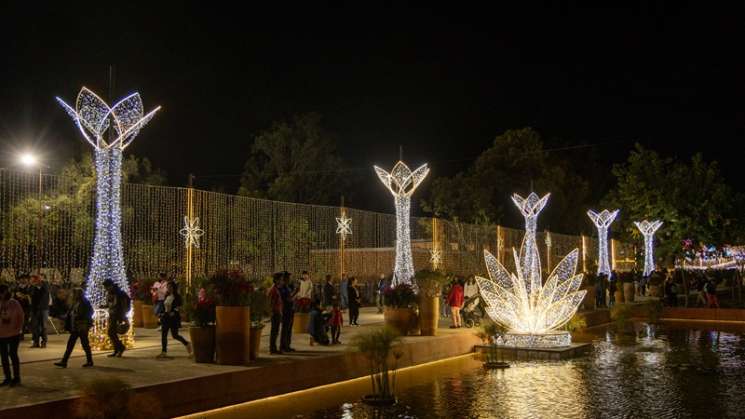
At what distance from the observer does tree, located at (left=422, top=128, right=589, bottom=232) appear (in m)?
45.2

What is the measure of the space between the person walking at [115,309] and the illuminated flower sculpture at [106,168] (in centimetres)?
139

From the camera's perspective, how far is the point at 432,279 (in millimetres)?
18516

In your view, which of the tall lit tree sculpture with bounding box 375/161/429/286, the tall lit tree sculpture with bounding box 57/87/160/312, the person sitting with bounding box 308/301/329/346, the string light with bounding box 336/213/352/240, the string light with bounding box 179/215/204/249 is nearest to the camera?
the tall lit tree sculpture with bounding box 57/87/160/312

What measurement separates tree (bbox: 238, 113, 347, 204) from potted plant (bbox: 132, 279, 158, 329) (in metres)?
20.9

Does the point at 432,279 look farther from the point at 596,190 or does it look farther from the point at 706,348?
the point at 596,190

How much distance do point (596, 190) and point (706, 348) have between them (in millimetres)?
45189

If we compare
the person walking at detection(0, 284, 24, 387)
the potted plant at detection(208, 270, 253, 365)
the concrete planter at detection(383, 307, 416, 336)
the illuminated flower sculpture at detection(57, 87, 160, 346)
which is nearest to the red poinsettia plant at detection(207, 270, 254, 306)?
the potted plant at detection(208, 270, 253, 365)

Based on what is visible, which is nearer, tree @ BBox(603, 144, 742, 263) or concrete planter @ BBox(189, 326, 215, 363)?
concrete planter @ BBox(189, 326, 215, 363)

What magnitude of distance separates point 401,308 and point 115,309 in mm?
6515

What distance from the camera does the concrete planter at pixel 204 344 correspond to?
12.7 metres

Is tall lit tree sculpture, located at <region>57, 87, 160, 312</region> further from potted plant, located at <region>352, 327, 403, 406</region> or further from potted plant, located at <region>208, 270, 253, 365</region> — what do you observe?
potted plant, located at <region>352, 327, 403, 406</region>

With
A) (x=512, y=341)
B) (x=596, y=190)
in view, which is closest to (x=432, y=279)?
(x=512, y=341)

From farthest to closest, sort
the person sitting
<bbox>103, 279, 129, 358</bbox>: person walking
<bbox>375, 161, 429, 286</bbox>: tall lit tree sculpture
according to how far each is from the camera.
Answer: <bbox>375, 161, 429, 286</bbox>: tall lit tree sculpture < the person sitting < <bbox>103, 279, 129, 358</bbox>: person walking

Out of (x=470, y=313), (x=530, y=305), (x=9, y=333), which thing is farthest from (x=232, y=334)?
(x=470, y=313)
